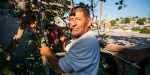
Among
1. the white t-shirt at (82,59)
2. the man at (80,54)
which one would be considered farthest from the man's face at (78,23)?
the white t-shirt at (82,59)

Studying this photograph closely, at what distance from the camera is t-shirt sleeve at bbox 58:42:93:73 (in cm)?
93

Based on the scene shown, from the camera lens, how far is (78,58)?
0.94 meters

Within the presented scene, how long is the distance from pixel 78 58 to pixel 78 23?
448 millimetres

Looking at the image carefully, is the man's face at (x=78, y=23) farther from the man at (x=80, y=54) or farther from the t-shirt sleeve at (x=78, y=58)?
the t-shirt sleeve at (x=78, y=58)

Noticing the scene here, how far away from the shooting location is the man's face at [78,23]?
1.13 meters

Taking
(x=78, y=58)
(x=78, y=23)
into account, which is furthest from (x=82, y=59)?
(x=78, y=23)

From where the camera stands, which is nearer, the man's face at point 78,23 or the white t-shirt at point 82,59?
the white t-shirt at point 82,59

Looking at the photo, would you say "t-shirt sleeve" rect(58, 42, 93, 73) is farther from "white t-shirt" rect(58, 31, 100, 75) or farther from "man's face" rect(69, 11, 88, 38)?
"man's face" rect(69, 11, 88, 38)

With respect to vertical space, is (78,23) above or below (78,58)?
above

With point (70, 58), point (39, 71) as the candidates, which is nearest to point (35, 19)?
point (39, 71)

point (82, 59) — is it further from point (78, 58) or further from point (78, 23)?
point (78, 23)

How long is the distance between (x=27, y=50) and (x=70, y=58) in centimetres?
505

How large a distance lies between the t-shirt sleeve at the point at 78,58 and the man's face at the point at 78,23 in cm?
24

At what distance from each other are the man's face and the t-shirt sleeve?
24cm
